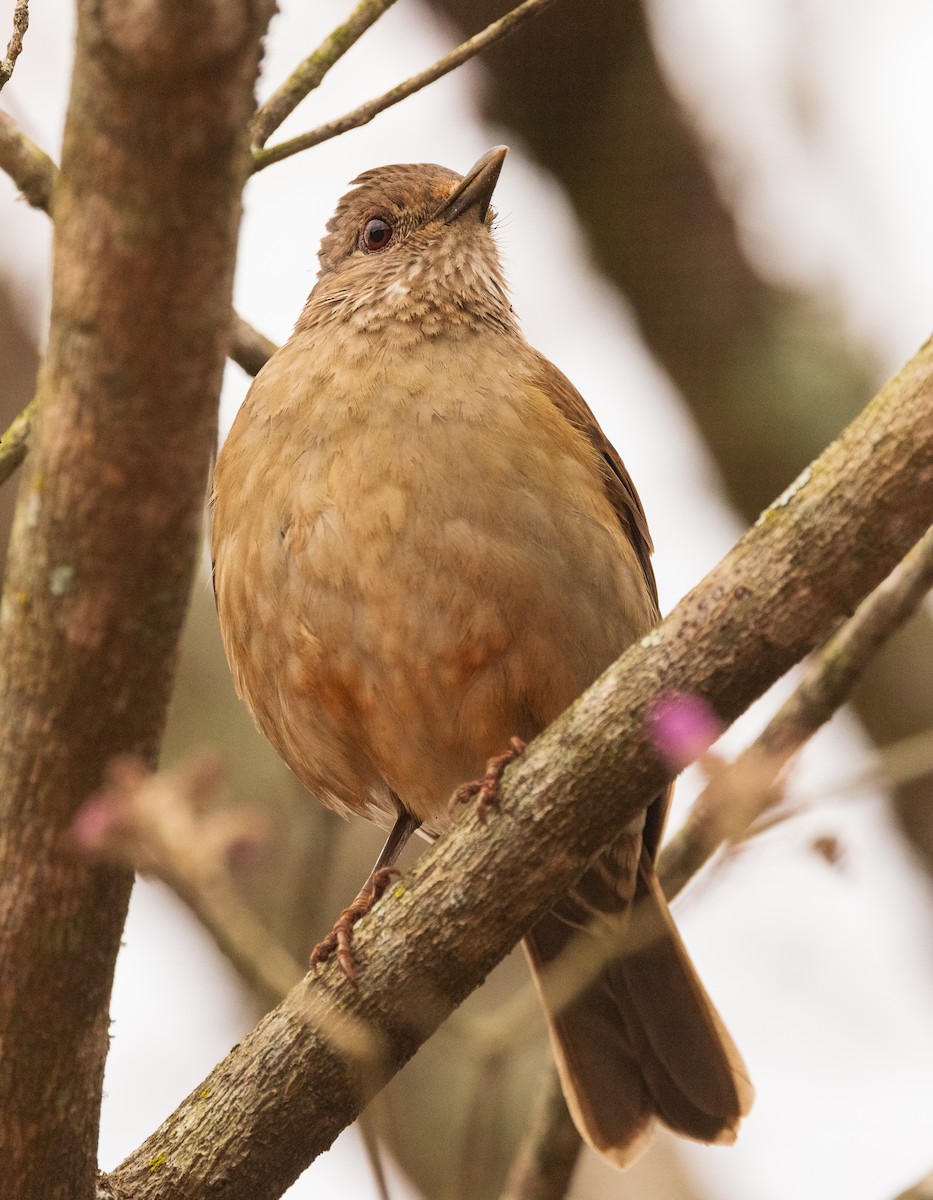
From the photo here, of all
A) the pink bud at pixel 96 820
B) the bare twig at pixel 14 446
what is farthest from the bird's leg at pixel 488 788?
the bare twig at pixel 14 446

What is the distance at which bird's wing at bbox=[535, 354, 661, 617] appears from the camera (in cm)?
463

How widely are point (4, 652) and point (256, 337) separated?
2.58 meters

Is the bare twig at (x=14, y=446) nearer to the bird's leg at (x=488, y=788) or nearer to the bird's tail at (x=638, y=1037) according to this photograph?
the bird's leg at (x=488, y=788)

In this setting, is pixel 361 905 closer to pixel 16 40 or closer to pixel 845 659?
pixel 845 659

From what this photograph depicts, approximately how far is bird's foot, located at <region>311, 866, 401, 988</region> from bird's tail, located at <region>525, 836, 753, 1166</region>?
0.57 metres

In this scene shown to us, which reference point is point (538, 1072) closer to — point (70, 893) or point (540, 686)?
point (540, 686)

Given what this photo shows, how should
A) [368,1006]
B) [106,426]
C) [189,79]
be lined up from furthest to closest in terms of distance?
[368,1006] < [106,426] < [189,79]

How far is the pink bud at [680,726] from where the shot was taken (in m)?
2.88

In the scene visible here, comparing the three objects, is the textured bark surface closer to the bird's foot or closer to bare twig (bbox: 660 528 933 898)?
the bird's foot

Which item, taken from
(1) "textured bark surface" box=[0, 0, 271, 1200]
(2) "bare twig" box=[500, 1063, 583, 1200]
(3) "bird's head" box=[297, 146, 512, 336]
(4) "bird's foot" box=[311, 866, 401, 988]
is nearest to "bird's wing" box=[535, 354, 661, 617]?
(3) "bird's head" box=[297, 146, 512, 336]

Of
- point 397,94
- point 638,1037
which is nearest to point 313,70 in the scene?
point 397,94

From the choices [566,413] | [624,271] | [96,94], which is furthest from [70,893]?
[624,271]

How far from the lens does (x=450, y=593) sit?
13.1ft

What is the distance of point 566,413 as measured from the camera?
4.60 metres
